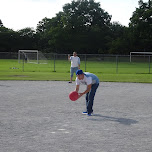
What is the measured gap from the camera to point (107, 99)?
13.1 m

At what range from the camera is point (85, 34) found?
8881cm

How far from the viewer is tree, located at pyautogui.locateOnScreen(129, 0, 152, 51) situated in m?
74.3

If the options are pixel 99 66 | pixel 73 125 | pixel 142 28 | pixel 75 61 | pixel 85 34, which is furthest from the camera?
pixel 85 34

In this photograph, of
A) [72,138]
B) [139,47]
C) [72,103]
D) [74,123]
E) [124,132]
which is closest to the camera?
[72,138]

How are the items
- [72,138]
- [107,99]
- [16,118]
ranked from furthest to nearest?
[107,99] < [16,118] < [72,138]

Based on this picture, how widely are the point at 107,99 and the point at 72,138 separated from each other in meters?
6.38

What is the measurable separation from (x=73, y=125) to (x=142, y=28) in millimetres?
70589

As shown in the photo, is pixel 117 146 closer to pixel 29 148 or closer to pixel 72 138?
pixel 72 138

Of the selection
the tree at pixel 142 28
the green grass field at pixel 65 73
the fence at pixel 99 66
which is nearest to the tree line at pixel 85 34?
the tree at pixel 142 28

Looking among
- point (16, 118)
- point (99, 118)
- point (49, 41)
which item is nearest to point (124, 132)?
point (99, 118)

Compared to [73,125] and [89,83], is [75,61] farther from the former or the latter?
[73,125]

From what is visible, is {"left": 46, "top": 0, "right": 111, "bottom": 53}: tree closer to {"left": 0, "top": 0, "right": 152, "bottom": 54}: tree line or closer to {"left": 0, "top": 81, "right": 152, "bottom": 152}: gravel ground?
{"left": 0, "top": 0, "right": 152, "bottom": 54}: tree line

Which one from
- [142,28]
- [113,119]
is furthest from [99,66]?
[113,119]

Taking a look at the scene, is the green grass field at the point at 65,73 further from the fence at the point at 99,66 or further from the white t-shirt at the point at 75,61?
the white t-shirt at the point at 75,61
